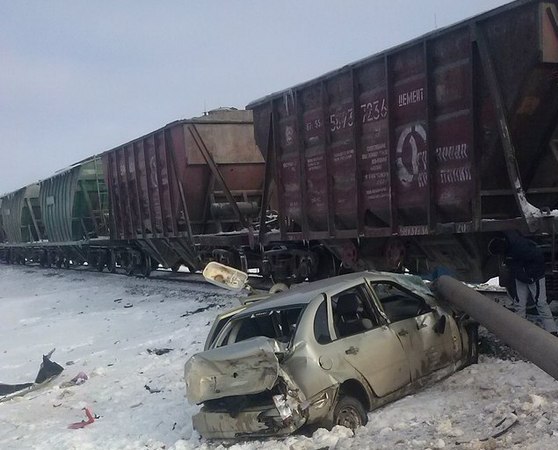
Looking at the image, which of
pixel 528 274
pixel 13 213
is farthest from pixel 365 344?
pixel 13 213

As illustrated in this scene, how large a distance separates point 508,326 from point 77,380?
19.2 ft

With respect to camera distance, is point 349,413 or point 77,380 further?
point 77,380

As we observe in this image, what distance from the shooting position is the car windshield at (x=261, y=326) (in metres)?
5.50

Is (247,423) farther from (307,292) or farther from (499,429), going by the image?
(499,429)

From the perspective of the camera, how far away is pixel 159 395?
703 centimetres

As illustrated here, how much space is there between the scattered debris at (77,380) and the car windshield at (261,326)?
3.49 metres

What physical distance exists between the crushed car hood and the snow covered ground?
1.73 feet

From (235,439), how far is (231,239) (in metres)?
7.99

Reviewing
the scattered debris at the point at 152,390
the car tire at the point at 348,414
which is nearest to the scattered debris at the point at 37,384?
the scattered debris at the point at 152,390

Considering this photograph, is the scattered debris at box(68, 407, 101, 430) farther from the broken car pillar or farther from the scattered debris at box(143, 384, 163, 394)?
the broken car pillar

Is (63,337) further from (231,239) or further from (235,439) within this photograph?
(235,439)

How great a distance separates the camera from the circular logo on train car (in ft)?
25.9

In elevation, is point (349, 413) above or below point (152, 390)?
above

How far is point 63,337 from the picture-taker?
11.0 meters
